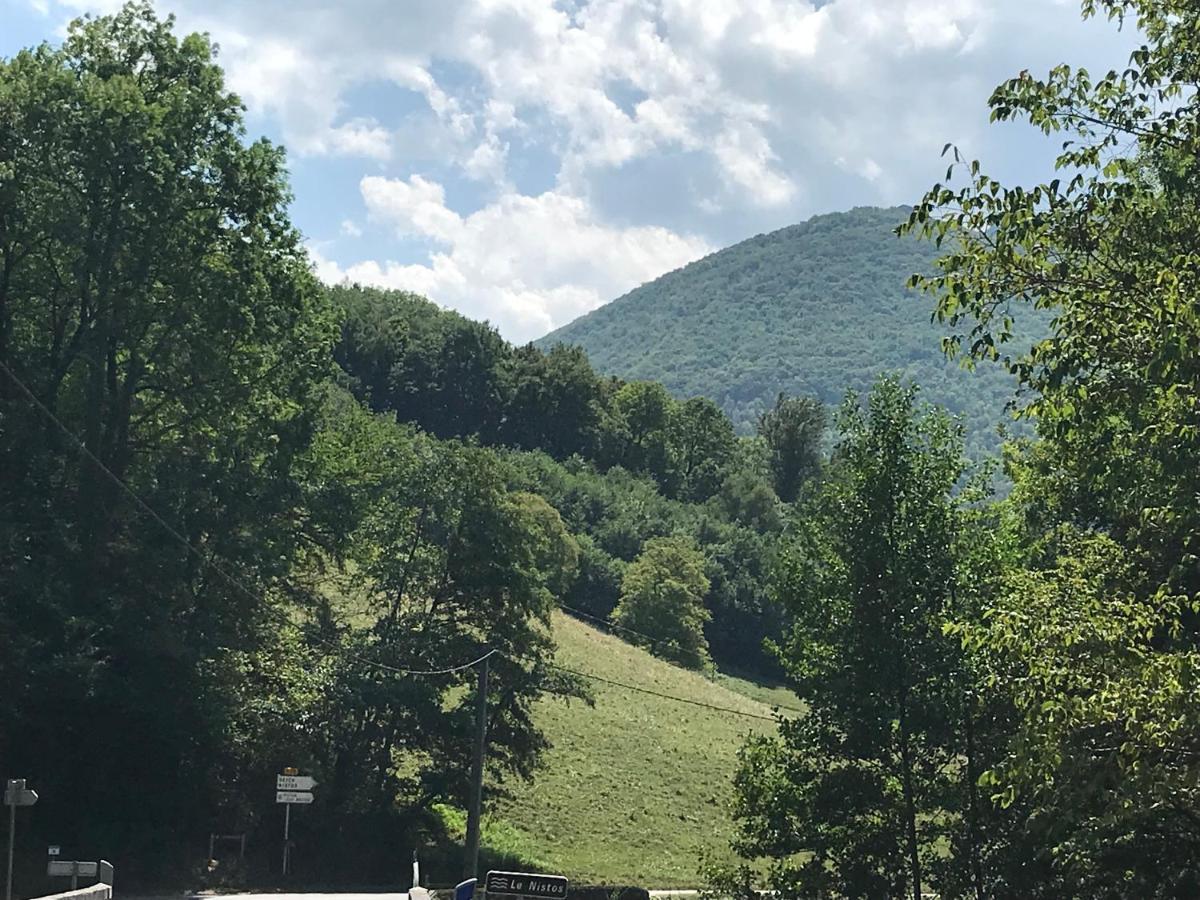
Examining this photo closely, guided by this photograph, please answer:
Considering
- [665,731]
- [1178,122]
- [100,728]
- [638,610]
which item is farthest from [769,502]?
[1178,122]

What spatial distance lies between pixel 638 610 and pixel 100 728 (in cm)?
6883

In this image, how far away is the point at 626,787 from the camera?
50.4 meters

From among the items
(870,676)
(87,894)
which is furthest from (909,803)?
(87,894)

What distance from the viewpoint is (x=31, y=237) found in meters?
30.2

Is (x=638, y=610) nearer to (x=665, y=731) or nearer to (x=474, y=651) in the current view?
(x=665, y=731)

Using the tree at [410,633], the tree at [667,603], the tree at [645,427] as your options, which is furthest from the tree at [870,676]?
the tree at [645,427]

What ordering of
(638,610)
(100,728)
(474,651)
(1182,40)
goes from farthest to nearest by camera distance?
(638,610), (474,651), (100,728), (1182,40)

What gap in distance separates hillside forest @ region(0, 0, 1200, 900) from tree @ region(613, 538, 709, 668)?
163 ft

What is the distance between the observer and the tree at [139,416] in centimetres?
2878

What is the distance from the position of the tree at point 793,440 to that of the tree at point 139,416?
122484 mm

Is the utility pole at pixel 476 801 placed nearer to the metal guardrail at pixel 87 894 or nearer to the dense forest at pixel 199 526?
the dense forest at pixel 199 526

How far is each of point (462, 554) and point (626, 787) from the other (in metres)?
17.1

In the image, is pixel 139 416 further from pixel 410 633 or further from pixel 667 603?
pixel 667 603

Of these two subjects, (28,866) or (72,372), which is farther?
(72,372)
